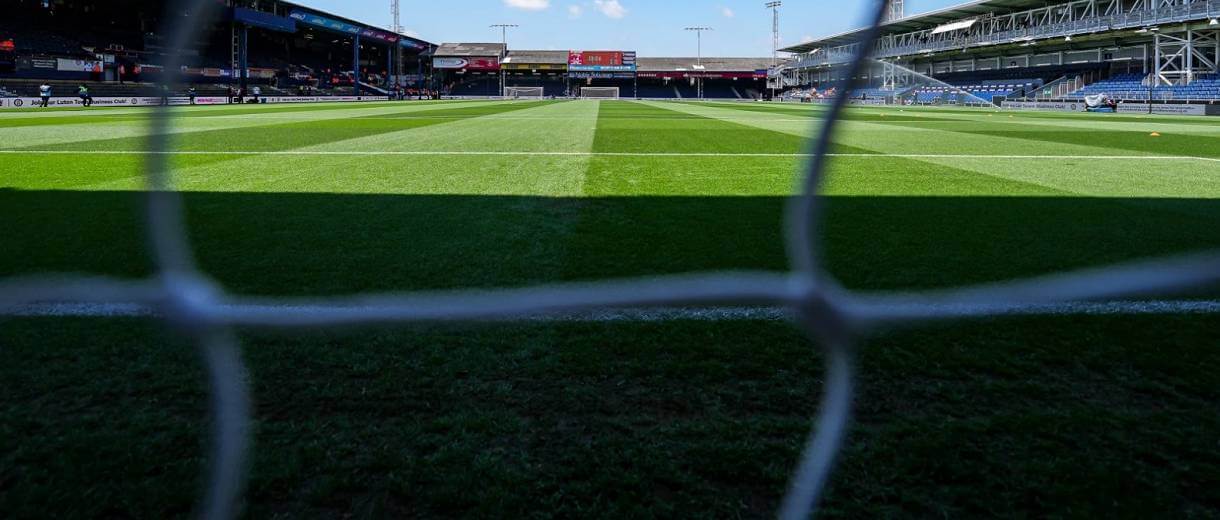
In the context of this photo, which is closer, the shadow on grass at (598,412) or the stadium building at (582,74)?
Result: the shadow on grass at (598,412)

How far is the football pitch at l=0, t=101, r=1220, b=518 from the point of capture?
3.65 feet

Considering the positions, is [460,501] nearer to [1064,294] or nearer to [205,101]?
[1064,294]

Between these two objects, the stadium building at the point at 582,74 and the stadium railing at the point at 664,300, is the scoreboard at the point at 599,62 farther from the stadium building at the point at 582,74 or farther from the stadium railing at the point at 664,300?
the stadium railing at the point at 664,300

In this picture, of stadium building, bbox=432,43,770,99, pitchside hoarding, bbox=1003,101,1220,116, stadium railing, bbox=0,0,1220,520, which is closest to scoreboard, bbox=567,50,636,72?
stadium building, bbox=432,43,770,99

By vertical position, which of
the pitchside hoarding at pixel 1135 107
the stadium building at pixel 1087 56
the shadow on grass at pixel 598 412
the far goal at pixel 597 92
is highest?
the far goal at pixel 597 92

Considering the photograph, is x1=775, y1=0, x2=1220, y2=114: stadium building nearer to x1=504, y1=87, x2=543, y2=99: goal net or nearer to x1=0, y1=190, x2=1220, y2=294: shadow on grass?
x1=0, y1=190, x2=1220, y2=294: shadow on grass

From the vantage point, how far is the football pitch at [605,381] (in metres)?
1.11

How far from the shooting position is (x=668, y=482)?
44.9 inches

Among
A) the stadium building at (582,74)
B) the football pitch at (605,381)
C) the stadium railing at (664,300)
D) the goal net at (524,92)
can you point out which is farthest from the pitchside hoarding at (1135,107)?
the goal net at (524,92)

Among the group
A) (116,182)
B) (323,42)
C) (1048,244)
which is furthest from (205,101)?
(1048,244)

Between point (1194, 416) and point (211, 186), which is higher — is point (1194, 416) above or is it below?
below

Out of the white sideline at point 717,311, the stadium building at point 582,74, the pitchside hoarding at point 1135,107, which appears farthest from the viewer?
the stadium building at point 582,74

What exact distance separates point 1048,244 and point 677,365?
6.12 ft

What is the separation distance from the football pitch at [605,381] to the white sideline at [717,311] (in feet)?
0.04
